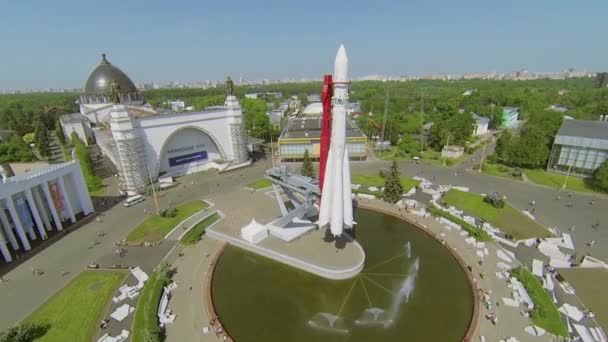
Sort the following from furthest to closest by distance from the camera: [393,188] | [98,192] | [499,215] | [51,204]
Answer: [98,192] → [393,188] → [499,215] → [51,204]

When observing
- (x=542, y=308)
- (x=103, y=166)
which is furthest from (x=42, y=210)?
(x=542, y=308)

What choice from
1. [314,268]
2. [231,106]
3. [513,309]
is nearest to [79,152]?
[231,106]

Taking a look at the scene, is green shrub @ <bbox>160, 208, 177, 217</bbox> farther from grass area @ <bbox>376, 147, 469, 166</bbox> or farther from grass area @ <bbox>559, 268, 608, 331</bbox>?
grass area @ <bbox>376, 147, 469, 166</bbox>

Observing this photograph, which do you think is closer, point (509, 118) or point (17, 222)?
point (17, 222)

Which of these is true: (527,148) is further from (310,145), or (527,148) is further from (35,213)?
(35,213)

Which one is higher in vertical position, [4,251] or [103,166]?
[103,166]

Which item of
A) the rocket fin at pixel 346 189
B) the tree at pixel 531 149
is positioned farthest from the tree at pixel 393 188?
the tree at pixel 531 149

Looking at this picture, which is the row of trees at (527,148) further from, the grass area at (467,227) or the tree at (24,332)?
the tree at (24,332)
